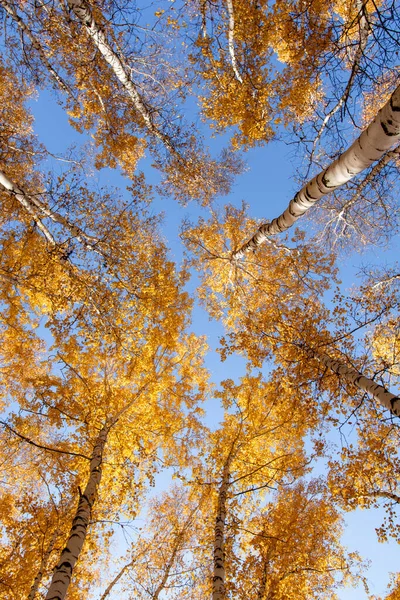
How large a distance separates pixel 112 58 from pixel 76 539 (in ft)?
23.6

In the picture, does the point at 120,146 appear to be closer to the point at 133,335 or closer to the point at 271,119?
the point at 271,119

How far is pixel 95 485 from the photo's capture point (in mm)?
5141

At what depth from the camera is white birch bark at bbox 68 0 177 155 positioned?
4.71 m

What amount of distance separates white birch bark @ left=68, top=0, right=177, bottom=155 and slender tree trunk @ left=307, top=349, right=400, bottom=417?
209 inches

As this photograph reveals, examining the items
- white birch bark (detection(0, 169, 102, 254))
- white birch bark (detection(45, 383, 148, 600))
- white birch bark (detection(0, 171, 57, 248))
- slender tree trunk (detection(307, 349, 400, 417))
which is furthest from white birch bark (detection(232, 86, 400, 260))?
white birch bark (detection(45, 383, 148, 600))

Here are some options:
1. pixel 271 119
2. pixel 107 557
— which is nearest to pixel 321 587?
pixel 107 557

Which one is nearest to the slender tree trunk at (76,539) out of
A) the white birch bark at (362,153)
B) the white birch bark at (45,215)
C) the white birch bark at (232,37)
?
the white birch bark at (45,215)

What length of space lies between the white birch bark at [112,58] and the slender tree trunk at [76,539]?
623 centimetres

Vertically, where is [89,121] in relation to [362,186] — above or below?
above

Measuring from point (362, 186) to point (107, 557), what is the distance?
1088 cm

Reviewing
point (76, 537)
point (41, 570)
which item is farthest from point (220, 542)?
point (41, 570)

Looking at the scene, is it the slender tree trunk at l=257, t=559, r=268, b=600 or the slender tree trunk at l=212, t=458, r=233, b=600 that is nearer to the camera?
the slender tree trunk at l=212, t=458, r=233, b=600

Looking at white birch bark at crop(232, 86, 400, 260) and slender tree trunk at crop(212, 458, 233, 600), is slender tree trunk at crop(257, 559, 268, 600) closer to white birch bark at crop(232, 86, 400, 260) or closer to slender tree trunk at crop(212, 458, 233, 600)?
slender tree trunk at crop(212, 458, 233, 600)

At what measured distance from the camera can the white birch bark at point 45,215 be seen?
189 inches
